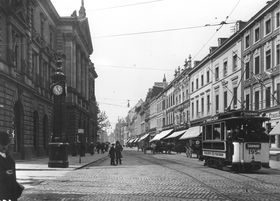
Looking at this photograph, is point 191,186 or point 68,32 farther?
point 68,32

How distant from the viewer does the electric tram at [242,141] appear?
21.8 m

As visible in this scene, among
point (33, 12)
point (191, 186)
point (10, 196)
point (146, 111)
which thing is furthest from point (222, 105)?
point (146, 111)

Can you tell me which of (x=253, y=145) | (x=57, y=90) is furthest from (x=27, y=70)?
(x=253, y=145)

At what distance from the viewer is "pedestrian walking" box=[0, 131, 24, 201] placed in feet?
20.6

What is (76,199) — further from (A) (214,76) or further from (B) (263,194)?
(A) (214,76)

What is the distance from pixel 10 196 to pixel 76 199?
5402 mm

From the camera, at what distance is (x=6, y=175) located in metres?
6.30

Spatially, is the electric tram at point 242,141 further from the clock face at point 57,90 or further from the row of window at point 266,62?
the row of window at point 266,62

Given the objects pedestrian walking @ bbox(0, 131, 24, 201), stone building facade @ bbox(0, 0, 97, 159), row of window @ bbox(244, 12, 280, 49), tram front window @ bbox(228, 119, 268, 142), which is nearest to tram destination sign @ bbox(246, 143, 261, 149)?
tram front window @ bbox(228, 119, 268, 142)

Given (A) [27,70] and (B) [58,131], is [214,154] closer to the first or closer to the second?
(B) [58,131]

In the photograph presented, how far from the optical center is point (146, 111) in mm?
115312

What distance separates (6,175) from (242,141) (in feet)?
54.9

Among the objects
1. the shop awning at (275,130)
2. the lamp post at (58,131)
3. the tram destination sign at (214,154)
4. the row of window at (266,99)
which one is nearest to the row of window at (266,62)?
the row of window at (266,99)

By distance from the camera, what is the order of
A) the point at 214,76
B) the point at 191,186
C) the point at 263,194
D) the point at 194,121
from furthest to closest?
1. the point at 194,121
2. the point at 214,76
3. the point at 191,186
4. the point at 263,194
